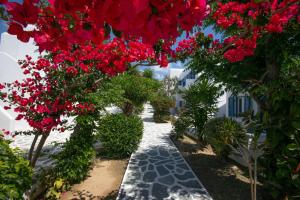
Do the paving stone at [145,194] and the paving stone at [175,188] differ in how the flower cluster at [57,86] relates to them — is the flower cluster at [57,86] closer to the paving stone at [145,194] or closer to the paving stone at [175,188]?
the paving stone at [145,194]

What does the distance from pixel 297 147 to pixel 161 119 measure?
19.9m

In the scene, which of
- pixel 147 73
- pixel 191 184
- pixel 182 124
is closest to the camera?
pixel 191 184

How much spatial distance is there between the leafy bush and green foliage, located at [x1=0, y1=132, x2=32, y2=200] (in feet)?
18.0

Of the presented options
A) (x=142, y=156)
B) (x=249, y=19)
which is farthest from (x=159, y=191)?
(x=249, y=19)

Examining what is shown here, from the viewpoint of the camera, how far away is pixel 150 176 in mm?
7281

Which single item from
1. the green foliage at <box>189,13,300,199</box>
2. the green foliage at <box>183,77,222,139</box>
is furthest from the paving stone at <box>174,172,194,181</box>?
the green foliage at <box>183,77,222,139</box>

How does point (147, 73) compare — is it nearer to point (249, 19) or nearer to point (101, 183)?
point (101, 183)

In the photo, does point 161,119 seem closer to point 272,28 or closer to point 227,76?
point 227,76

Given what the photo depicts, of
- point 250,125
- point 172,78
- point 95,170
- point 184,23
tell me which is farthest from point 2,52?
point 172,78

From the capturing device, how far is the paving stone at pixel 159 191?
19.1 ft

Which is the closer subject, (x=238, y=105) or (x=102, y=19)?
(x=102, y=19)

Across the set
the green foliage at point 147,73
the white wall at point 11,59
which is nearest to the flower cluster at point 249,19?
the white wall at point 11,59

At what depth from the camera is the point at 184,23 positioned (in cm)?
110

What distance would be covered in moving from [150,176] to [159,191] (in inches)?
46.5
